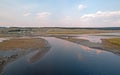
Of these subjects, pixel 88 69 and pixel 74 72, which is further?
pixel 88 69

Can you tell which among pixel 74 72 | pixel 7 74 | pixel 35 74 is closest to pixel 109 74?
pixel 74 72

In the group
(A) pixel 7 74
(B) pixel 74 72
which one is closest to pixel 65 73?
(B) pixel 74 72

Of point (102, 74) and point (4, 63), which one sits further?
point (4, 63)

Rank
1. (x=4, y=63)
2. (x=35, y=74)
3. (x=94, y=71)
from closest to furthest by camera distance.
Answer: (x=35, y=74)
(x=94, y=71)
(x=4, y=63)

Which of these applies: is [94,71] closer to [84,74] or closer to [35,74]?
[84,74]

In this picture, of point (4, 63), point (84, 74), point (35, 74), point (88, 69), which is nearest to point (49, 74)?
point (35, 74)

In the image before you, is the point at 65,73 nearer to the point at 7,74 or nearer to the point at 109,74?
the point at 109,74

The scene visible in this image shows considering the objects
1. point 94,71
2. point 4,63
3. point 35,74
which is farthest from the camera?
point 4,63
